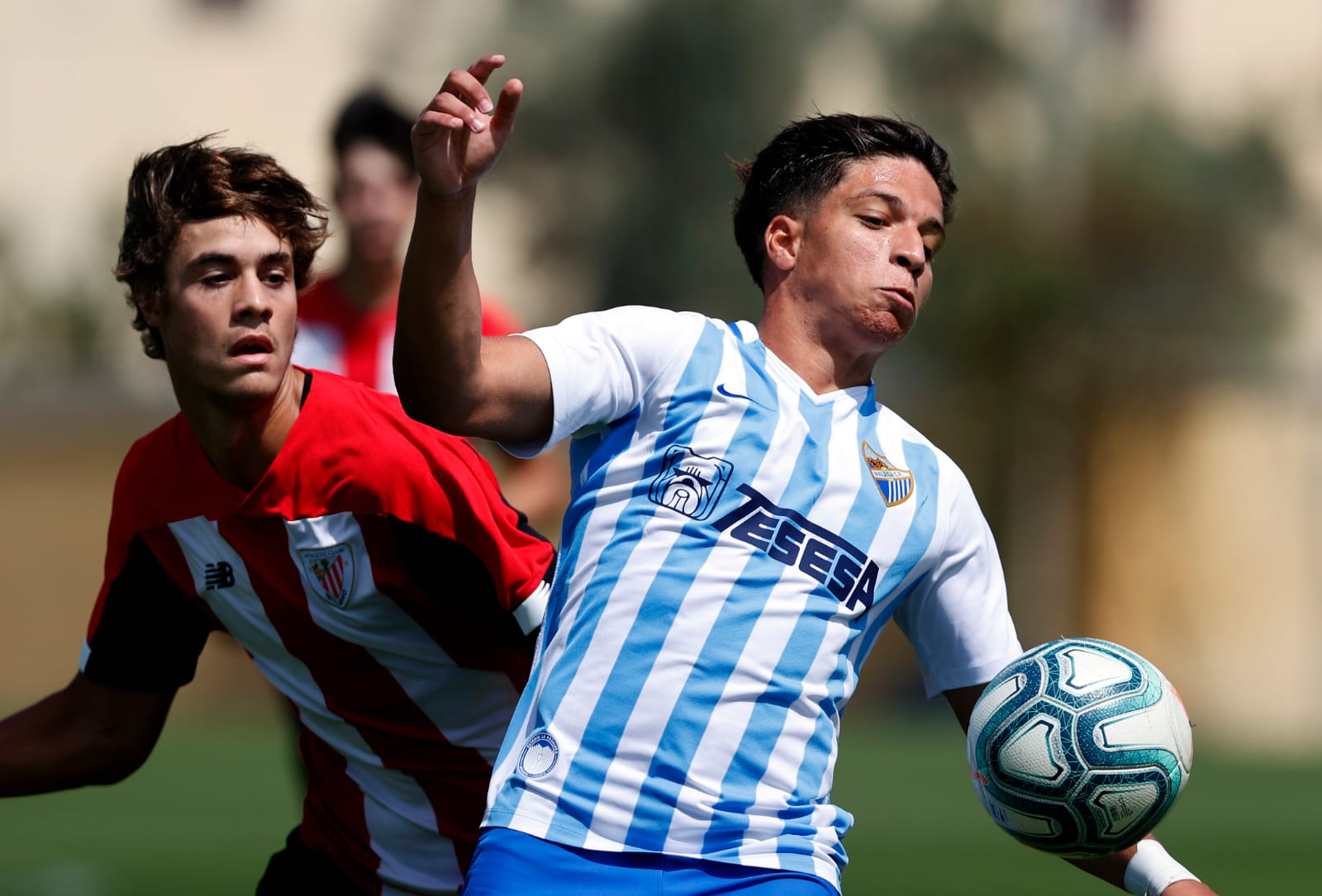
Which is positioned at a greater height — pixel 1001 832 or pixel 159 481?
pixel 1001 832

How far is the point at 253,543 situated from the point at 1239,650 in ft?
67.0

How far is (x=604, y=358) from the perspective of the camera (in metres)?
3.42

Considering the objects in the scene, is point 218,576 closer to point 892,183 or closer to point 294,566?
point 294,566

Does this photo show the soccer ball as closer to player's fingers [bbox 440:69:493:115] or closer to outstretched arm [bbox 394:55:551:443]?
outstretched arm [bbox 394:55:551:443]

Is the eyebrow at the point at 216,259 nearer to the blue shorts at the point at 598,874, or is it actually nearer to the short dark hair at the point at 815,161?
the short dark hair at the point at 815,161

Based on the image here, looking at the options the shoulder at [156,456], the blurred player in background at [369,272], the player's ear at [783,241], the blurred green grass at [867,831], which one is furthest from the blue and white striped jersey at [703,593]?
the blurred green grass at [867,831]

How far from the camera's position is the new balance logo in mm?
4023

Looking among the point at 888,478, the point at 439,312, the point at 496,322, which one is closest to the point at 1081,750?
the point at 888,478

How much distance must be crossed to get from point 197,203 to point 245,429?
53cm

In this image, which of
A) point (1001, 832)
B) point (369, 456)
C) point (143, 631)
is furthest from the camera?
point (1001, 832)

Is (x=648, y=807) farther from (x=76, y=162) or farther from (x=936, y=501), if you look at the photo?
(x=76, y=162)

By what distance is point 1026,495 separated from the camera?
73.7 ft

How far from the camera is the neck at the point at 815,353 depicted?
376 cm

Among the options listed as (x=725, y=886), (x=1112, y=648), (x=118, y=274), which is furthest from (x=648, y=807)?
(x=118, y=274)
